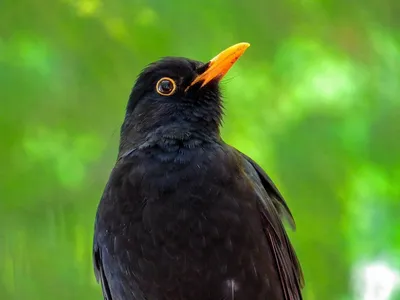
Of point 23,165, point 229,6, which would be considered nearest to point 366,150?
point 229,6

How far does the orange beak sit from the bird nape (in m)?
0.02

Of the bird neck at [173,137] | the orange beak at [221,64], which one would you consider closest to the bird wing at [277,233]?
the bird neck at [173,137]

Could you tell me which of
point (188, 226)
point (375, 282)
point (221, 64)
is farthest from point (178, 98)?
point (375, 282)

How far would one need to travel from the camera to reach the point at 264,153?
117 inches

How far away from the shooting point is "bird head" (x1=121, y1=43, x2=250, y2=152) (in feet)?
7.68

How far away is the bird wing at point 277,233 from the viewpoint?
7.34 ft

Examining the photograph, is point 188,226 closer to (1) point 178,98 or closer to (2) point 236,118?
(1) point 178,98

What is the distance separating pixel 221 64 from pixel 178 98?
0.18 meters

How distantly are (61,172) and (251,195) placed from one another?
0.97 meters

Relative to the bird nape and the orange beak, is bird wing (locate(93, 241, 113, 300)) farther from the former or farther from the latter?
the orange beak

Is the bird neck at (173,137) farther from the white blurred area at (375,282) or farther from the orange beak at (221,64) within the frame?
the white blurred area at (375,282)

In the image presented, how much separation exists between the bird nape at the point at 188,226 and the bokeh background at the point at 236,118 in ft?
1.86

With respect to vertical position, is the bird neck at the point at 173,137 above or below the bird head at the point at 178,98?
below

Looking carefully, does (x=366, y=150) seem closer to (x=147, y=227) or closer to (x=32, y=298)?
(x=147, y=227)
